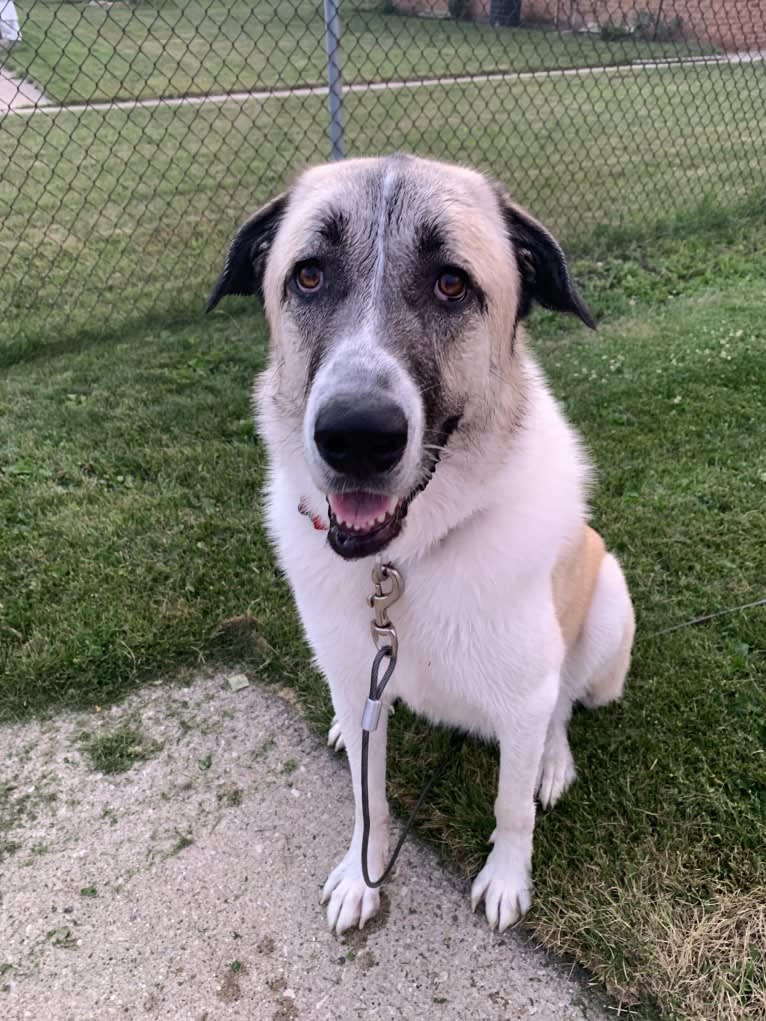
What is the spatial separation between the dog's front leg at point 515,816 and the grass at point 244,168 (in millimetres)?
4779

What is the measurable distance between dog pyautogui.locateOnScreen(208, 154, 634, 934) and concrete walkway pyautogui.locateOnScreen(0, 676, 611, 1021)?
0.43ft

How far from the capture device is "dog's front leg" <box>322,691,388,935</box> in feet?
7.32

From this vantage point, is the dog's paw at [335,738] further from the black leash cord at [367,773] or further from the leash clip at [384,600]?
the leash clip at [384,600]

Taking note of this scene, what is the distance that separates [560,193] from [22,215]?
5625mm

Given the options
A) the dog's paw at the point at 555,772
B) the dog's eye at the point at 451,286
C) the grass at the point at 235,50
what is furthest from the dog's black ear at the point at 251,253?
the grass at the point at 235,50

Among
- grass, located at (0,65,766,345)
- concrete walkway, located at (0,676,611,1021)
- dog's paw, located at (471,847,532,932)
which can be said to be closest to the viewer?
concrete walkway, located at (0,676,611,1021)

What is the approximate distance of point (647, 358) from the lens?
16.3 ft

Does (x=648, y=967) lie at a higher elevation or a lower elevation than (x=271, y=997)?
higher

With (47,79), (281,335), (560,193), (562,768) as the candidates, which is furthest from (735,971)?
(47,79)

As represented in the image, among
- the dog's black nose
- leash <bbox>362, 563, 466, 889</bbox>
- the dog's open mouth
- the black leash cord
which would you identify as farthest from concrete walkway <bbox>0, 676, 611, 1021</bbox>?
the dog's black nose

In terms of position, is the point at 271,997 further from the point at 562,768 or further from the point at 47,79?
the point at 47,79

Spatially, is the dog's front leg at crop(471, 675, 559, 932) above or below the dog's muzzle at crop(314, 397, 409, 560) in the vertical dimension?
below

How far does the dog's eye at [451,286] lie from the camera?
1.84 metres

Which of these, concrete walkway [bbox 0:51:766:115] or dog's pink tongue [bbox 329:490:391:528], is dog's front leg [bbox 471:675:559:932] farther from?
concrete walkway [bbox 0:51:766:115]
